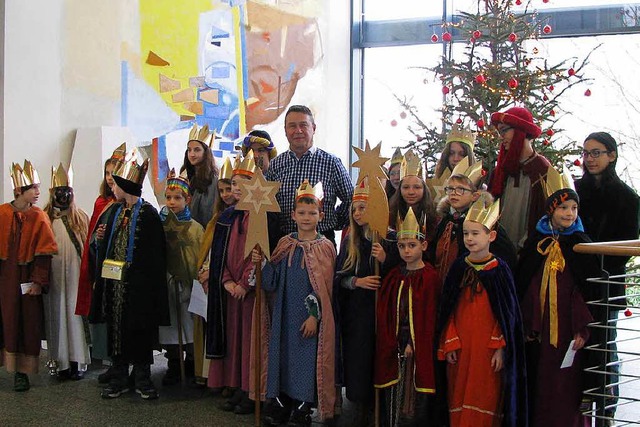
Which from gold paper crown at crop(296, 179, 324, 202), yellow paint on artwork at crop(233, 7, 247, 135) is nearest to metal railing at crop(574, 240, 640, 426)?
gold paper crown at crop(296, 179, 324, 202)

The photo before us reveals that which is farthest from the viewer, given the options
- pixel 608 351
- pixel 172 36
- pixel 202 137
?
pixel 172 36

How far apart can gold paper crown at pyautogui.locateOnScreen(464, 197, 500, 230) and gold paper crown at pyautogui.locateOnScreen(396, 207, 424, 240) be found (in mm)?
285

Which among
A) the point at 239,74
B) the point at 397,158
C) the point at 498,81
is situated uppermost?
the point at 239,74

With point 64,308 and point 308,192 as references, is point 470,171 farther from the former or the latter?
point 64,308

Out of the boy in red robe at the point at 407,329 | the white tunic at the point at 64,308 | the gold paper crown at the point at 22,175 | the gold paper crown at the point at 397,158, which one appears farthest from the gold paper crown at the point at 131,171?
the boy in red robe at the point at 407,329

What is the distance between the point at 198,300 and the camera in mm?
5047

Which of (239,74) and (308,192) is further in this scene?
(239,74)

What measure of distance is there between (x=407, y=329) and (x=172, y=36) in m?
5.11

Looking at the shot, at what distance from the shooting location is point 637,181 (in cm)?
909

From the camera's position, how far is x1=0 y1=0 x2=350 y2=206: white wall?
643 cm

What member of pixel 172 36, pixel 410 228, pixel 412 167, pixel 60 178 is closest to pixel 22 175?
pixel 60 178

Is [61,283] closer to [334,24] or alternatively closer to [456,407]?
[456,407]

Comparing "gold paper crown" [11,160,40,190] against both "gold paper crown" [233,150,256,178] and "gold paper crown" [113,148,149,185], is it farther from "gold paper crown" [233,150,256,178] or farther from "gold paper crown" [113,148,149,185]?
"gold paper crown" [233,150,256,178]

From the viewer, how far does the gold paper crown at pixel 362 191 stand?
414 cm
